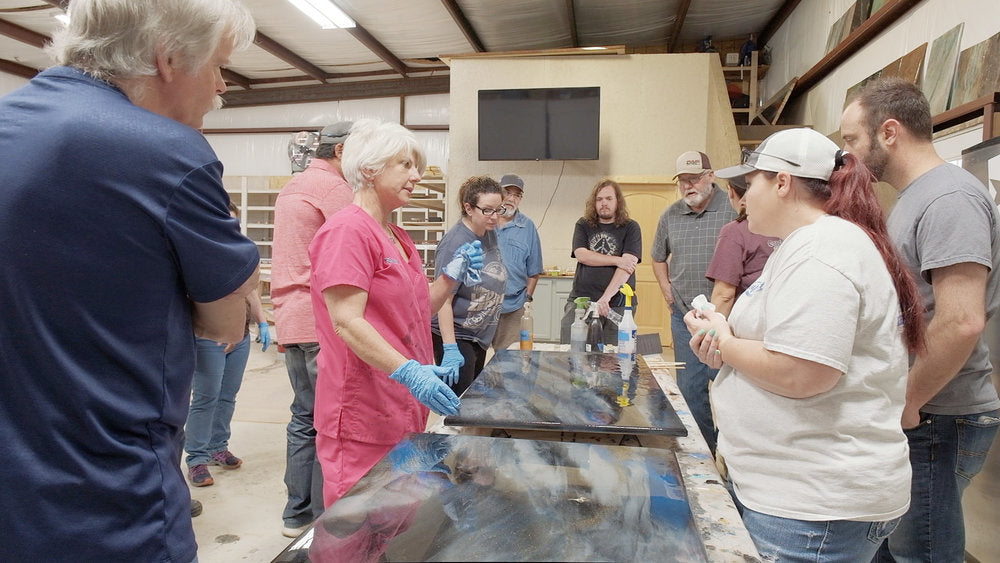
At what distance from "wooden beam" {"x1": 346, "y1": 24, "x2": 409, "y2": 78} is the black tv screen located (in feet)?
6.51

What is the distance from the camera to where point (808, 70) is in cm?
603

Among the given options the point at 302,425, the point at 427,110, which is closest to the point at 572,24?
the point at 427,110

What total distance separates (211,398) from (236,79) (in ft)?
26.2

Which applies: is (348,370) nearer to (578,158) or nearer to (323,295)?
(323,295)

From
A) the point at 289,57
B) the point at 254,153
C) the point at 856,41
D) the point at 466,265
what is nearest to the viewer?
the point at 466,265

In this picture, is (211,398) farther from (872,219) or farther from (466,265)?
(872,219)

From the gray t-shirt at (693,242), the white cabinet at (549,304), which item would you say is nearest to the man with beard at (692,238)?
the gray t-shirt at (693,242)

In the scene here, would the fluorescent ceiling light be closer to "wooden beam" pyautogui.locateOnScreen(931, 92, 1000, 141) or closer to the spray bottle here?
the spray bottle

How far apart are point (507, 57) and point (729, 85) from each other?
340 centimetres

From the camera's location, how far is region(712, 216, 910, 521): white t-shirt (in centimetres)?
97

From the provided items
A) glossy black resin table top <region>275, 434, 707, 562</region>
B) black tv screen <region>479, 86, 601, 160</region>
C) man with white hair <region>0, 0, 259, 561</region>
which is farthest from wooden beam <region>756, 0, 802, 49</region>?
man with white hair <region>0, 0, 259, 561</region>

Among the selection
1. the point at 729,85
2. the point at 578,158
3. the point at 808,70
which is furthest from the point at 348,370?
the point at 729,85

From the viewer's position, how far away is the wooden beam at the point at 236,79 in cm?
888

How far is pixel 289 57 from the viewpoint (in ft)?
26.3
